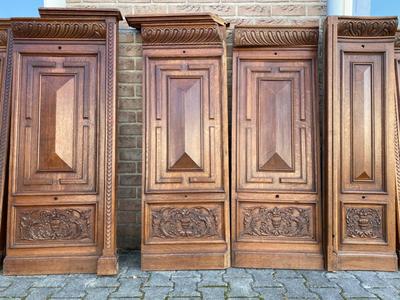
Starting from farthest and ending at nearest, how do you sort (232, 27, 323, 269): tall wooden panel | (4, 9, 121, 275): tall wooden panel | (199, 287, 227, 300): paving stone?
(232, 27, 323, 269): tall wooden panel → (4, 9, 121, 275): tall wooden panel → (199, 287, 227, 300): paving stone

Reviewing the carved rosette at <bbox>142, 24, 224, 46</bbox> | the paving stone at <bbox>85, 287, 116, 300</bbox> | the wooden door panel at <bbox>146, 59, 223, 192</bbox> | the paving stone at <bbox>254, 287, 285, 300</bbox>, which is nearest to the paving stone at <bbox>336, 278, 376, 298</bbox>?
the paving stone at <bbox>254, 287, 285, 300</bbox>

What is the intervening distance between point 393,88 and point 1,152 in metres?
3.28

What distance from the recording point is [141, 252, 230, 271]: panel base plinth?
114 inches

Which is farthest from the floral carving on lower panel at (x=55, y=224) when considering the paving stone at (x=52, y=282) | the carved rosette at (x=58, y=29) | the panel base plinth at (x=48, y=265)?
the carved rosette at (x=58, y=29)

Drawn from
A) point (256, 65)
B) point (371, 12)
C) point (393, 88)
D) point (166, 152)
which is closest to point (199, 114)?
point (166, 152)

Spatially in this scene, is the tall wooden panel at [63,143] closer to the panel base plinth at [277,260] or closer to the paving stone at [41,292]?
the paving stone at [41,292]

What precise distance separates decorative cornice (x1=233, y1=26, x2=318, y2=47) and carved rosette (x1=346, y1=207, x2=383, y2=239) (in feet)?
4.79

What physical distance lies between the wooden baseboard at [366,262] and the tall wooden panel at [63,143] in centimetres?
182

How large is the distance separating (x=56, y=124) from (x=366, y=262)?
2.74m

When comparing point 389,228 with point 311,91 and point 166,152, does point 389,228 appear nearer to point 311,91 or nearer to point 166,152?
point 311,91

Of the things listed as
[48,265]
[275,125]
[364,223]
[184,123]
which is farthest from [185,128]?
[364,223]

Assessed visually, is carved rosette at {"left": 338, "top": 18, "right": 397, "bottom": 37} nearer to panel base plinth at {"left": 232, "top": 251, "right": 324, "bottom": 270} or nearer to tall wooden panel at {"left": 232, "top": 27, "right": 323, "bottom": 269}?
tall wooden panel at {"left": 232, "top": 27, "right": 323, "bottom": 269}

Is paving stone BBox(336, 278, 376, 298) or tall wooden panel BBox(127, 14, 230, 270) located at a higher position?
tall wooden panel BBox(127, 14, 230, 270)

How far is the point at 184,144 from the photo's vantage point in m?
3.00
